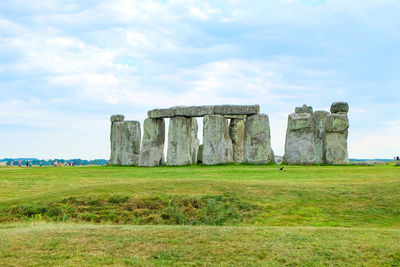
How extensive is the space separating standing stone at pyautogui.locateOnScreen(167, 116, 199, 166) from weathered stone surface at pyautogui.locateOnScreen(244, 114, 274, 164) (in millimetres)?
4003

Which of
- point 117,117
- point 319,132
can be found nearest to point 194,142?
point 117,117

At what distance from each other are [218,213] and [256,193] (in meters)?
2.16

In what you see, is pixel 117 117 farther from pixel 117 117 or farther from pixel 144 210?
pixel 144 210

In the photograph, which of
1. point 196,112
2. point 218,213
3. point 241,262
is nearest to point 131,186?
point 218,213

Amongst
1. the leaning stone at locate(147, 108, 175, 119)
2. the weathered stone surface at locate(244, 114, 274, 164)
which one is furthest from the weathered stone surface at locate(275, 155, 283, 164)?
the leaning stone at locate(147, 108, 175, 119)

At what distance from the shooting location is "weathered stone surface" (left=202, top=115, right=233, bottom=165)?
29906mm

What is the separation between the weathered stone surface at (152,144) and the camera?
32312mm

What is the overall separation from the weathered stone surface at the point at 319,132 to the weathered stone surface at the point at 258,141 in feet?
9.64

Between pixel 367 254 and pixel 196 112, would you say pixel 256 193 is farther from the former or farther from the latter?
pixel 196 112

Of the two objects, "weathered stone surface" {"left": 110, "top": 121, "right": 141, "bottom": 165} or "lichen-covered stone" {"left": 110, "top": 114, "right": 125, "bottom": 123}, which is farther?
"lichen-covered stone" {"left": 110, "top": 114, "right": 125, "bottom": 123}

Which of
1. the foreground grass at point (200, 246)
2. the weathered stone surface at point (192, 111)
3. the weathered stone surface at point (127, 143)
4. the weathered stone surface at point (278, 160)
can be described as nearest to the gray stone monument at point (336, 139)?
the weathered stone surface at point (278, 160)

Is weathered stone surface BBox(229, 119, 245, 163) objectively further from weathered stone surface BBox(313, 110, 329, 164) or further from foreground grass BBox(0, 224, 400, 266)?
foreground grass BBox(0, 224, 400, 266)

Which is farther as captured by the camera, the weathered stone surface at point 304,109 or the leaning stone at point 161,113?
the leaning stone at point 161,113

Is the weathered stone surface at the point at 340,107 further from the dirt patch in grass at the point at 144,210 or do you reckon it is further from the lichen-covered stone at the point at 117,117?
the dirt patch in grass at the point at 144,210
